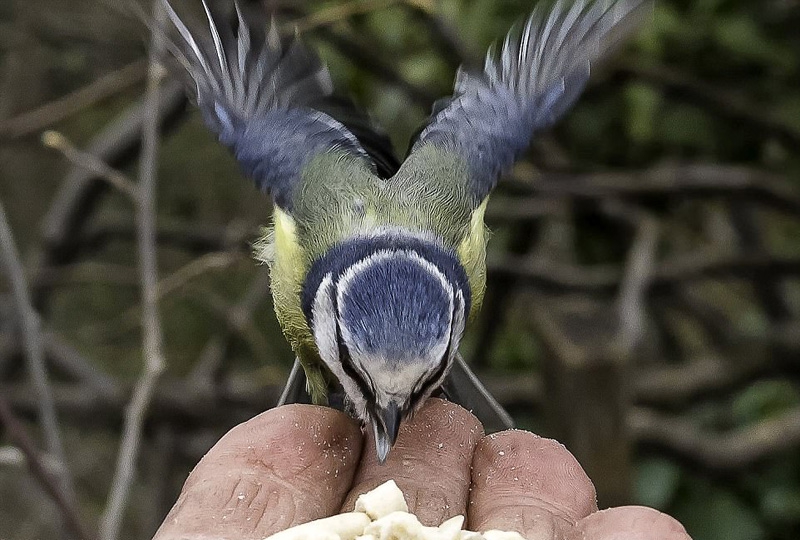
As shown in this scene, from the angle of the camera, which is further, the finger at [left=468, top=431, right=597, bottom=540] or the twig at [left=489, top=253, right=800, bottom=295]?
the twig at [left=489, top=253, right=800, bottom=295]

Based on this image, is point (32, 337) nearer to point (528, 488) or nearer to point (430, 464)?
point (430, 464)

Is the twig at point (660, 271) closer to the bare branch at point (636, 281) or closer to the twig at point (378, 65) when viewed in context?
the bare branch at point (636, 281)

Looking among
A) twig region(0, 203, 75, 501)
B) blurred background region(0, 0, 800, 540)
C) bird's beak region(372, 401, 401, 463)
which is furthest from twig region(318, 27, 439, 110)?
bird's beak region(372, 401, 401, 463)

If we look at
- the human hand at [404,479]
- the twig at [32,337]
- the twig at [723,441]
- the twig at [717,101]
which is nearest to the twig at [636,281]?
the twig at [723,441]

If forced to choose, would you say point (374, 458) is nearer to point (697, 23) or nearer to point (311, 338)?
point (311, 338)

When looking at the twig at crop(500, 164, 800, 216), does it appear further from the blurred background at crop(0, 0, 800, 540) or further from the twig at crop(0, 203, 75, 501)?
the twig at crop(0, 203, 75, 501)

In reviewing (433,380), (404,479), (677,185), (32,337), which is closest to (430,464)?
(404,479)

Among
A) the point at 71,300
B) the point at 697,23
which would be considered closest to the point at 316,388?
the point at 697,23
